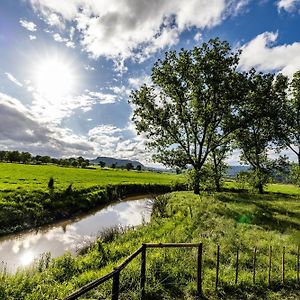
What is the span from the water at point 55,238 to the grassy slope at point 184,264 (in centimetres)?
459

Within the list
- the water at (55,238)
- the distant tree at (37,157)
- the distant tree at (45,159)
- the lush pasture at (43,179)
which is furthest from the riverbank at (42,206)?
the distant tree at (37,157)

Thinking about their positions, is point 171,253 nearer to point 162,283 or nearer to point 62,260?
point 162,283

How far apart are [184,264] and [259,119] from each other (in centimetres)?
3436

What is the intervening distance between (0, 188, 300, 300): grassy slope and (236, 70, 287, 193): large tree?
624 inches

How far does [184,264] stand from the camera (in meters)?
14.1

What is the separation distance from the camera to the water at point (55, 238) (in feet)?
71.7

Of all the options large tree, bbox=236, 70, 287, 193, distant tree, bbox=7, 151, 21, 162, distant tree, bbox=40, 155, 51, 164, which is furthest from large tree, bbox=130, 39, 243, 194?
distant tree, bbox=40, 155, 51, 164

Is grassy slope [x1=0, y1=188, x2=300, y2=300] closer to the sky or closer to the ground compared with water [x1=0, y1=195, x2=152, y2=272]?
closer to the sky

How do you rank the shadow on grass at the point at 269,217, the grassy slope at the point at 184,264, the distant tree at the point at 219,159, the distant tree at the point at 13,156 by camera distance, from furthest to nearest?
the distant tree at the point at 13,156
the distant tree at the point at 219,159
the shadow on grass at the point at 269,217
the grassy slope at the point at 184,264

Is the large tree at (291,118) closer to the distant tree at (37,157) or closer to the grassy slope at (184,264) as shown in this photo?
the grassy slope at (184,264)

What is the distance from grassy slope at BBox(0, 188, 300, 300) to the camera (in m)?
11.7

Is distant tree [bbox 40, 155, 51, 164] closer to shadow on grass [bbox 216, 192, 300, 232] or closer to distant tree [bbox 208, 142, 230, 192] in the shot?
distant tree [bbox 208, 142, 230, 192]

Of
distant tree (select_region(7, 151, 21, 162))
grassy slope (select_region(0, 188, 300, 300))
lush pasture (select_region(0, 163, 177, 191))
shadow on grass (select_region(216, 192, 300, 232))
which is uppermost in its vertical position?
distant tree (select_region(7, 151, 21, 162))

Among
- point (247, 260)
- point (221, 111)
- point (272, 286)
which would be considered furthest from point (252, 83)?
point (272, 286)
